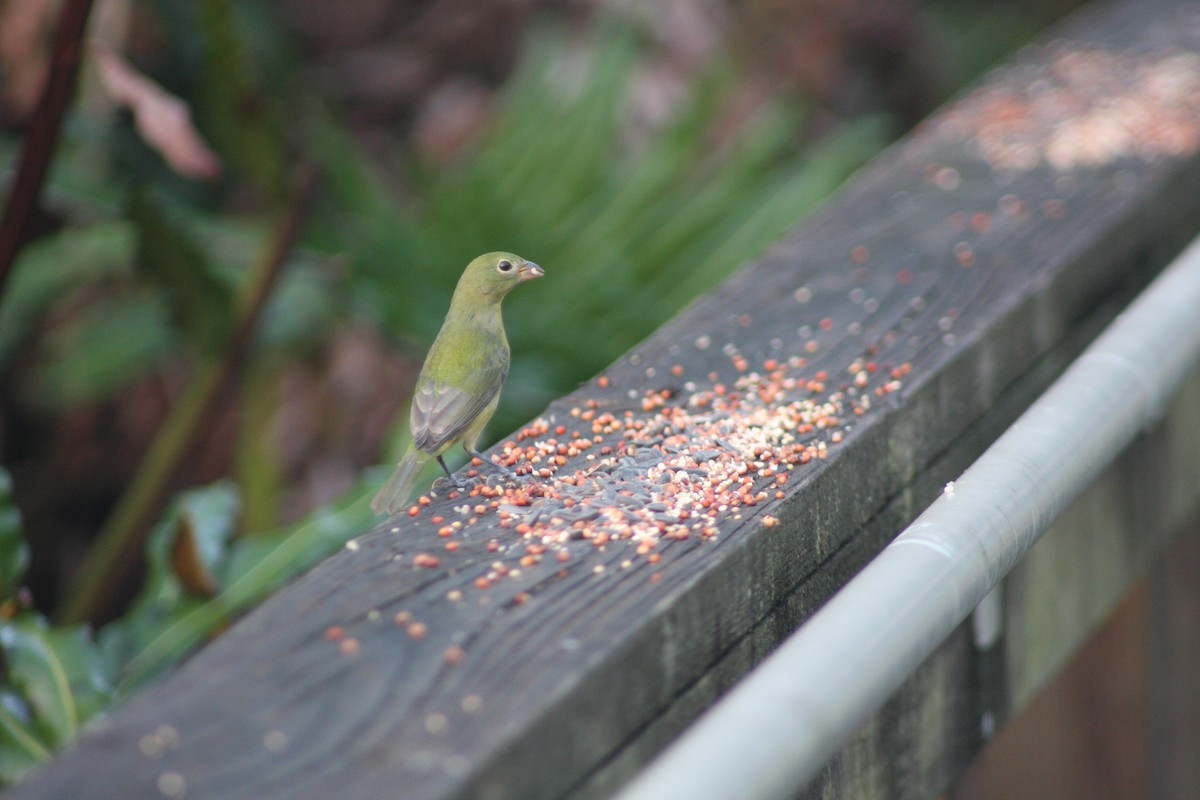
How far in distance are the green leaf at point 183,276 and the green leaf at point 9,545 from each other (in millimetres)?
761

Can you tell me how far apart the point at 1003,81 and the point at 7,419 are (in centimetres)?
307

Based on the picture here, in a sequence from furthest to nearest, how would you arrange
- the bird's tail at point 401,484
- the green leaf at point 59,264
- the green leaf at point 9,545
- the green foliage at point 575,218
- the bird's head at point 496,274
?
the green leaf at point 59,264 < the green foliage at point 575,218 < the green leaf at point 9,545 < the bird's head at point 496,274 < the bird's tail at point 401,484

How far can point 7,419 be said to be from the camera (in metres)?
3.79

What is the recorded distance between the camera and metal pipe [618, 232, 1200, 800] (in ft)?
2.84

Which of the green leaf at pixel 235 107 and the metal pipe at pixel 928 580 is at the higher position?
the green leaf at pixel 235 107

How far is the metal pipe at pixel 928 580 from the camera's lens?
0.87 metres

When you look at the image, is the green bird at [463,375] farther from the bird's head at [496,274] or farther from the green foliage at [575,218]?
the green foliage at [575,218]

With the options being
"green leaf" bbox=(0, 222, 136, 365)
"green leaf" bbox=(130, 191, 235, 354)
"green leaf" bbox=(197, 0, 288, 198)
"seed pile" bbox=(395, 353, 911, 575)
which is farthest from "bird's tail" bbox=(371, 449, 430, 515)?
"green leaf" bbox=(0, 222, 136, 365)

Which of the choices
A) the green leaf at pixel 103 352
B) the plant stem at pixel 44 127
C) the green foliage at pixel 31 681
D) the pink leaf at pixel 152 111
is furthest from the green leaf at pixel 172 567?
the green leaf at pixel 103 352

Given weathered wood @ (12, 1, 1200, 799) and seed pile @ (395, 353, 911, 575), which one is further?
seed pile @ (395, 353, 911, 575)

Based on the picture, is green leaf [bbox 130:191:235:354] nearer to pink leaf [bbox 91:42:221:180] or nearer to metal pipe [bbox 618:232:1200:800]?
pink leaf [bbox 91:42:221:180]

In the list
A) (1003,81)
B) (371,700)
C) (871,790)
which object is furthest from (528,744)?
(1003,81)

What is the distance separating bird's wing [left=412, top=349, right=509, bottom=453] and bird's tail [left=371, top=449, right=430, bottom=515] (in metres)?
0.02

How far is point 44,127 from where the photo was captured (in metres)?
2.33
